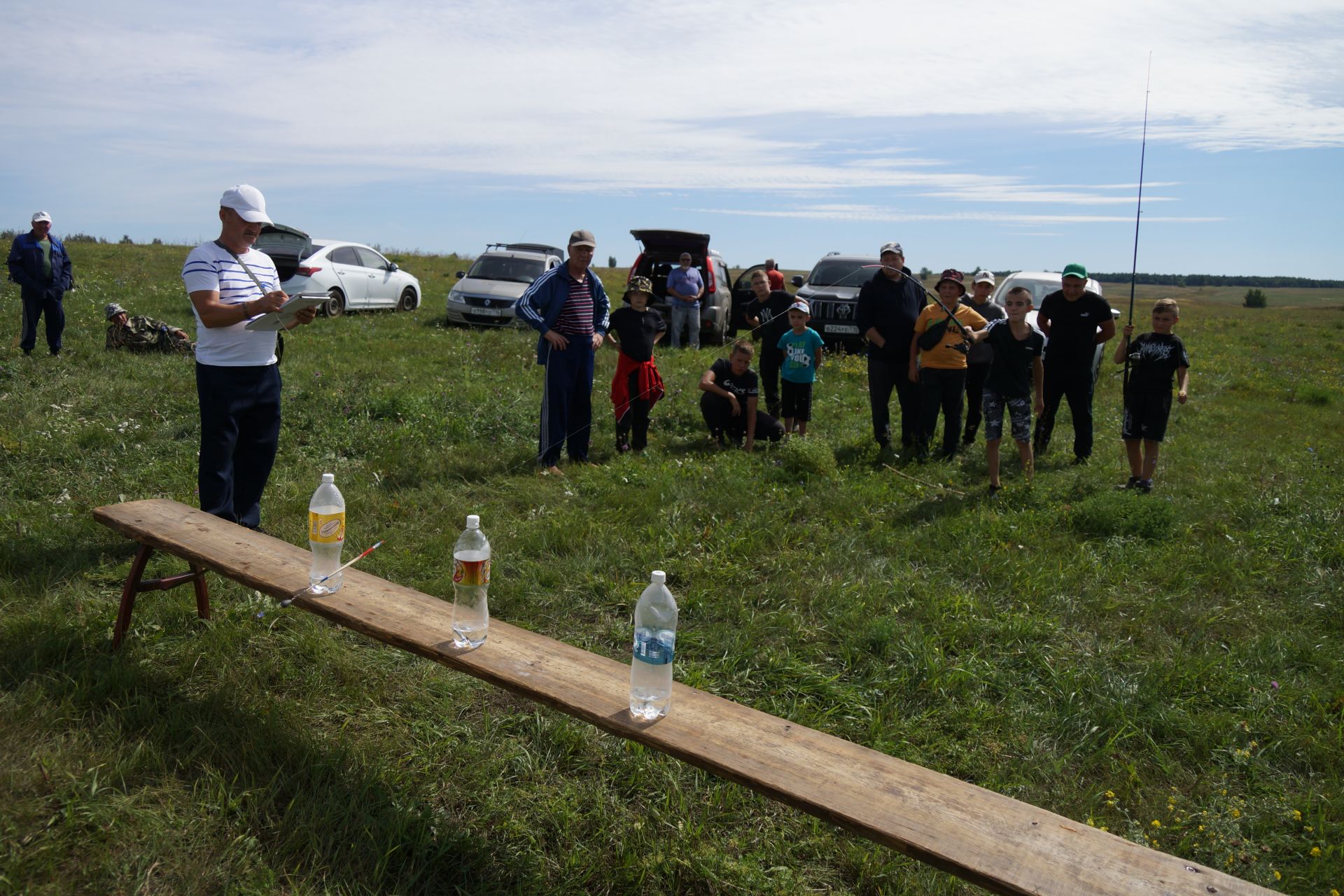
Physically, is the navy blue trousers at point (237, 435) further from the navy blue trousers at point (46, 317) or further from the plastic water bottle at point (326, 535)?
the navy blue trousers at point (46, 317)

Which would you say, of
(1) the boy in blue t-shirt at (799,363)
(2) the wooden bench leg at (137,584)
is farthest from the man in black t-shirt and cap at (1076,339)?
(2) the wooden bench leg at (137,584)

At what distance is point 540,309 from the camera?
730 centimetres

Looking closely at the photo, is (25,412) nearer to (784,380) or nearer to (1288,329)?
(784,380)

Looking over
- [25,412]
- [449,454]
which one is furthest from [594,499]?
[25,412]

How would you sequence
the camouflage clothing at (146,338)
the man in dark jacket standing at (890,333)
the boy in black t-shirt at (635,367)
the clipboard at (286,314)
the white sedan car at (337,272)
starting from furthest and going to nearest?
1. the white sedan car at (337,272)
2. the camouflage clothing at (146,338)
3. the man in dark jacket standing at (890,333)
4. the boy in black t-shirt at (635,367)
5. the clipboard at (286,314)

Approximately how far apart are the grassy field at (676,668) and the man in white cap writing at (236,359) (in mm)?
604

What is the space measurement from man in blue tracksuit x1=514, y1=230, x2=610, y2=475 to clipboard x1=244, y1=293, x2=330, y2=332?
2.81 meters

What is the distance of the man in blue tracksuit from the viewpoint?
7.21m

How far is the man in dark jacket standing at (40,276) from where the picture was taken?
34.3 ft

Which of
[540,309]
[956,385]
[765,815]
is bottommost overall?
[765,815]

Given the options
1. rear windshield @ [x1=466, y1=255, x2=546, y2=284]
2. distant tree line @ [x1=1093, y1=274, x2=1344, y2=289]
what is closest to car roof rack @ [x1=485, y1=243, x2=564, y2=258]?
rear windshield @ [x1=466, y1=255, x2=546, y2=284]

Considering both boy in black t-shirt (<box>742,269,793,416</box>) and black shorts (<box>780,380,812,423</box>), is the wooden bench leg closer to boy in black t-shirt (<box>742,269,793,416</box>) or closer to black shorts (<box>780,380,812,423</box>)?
black shorts (<box>780,380,812,423</box>)

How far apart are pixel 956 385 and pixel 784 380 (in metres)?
1.63

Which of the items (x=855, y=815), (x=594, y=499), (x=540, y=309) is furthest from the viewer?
(x=540, y=309)
